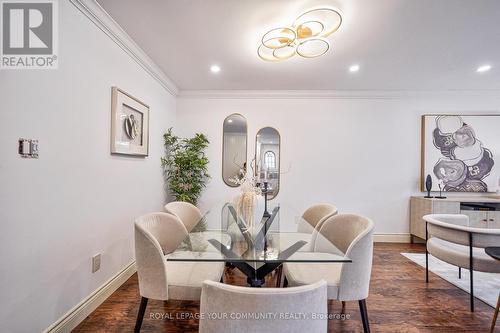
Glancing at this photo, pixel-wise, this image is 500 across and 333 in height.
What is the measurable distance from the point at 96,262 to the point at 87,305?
330mm

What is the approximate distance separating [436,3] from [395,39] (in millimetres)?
517

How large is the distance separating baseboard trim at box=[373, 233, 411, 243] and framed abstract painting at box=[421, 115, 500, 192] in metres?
0.94

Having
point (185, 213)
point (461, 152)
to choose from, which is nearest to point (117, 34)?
point (185, 213)

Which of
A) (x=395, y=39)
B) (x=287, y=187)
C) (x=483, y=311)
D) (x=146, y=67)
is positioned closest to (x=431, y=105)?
(x=395, y=39)

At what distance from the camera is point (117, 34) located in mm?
2221

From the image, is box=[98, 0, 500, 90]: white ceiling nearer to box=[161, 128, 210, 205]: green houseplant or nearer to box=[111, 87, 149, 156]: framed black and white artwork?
box=[111, 87, 149, 156]: framed black and white artwork

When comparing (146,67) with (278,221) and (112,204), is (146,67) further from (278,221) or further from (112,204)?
(278,221)

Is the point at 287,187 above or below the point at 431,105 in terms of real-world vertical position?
below

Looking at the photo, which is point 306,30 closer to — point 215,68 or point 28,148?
point 215,68

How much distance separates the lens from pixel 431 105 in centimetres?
398

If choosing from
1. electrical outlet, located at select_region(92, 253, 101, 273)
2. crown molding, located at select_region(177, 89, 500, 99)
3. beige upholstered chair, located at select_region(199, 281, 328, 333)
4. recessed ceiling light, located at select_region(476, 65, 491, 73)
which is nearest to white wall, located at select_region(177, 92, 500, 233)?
crown molding, located at select_region(177, 89, 500, 99)

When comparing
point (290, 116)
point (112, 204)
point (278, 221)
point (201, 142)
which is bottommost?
point (278, 221)

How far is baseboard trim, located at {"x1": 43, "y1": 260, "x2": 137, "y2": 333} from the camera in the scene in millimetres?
1659

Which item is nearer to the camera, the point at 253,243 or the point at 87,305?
the point at 253,243
